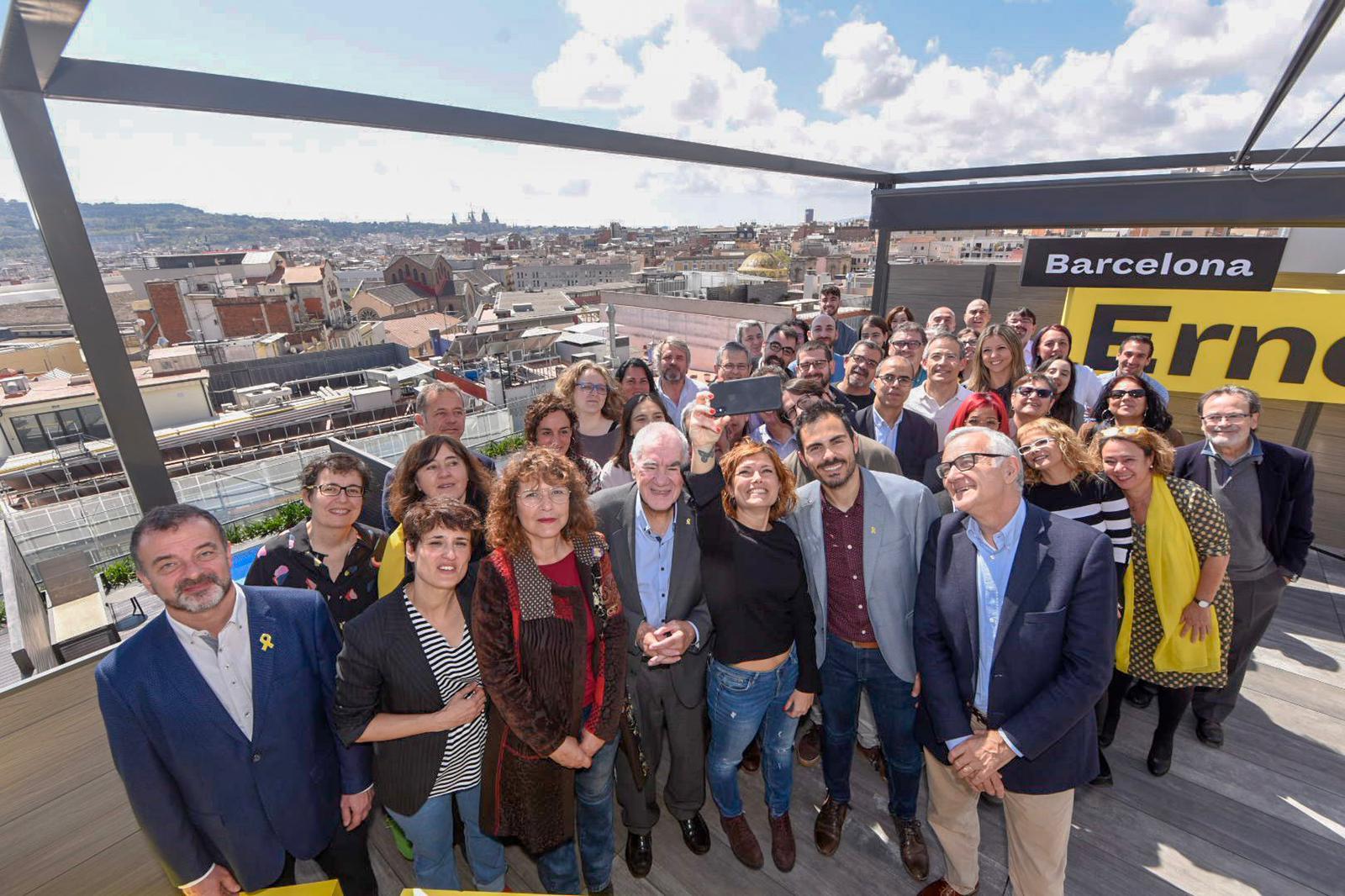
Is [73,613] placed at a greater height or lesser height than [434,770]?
lesser

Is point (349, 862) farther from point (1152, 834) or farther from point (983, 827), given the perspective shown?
point (1152, 834)

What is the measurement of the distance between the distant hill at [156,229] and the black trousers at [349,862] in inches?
89.2

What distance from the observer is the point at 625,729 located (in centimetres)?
229

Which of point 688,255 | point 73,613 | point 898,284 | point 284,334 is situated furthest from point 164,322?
point 688,255

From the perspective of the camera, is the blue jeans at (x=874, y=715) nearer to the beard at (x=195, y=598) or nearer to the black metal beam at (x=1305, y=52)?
the beard at (x=195, y=598)

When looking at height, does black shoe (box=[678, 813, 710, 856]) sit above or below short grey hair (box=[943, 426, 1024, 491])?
below

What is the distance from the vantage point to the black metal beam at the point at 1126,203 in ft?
12.7

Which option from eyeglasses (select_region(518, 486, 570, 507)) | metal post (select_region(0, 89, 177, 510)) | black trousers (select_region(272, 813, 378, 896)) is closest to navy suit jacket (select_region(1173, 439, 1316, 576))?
eyeglasses (select_region(518, 486, 570, 507))

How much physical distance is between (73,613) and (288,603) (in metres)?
7.33

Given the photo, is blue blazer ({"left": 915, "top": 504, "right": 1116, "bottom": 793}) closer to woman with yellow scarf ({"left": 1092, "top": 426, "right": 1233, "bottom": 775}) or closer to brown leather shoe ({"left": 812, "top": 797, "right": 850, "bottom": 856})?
brown leather shoe ({"left": 812, "top": 797, "right": 850, "bottom": 856})

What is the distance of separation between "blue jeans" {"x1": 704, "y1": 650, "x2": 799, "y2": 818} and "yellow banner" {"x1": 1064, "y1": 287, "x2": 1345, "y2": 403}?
5.23m

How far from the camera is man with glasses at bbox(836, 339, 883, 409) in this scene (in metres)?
3.96

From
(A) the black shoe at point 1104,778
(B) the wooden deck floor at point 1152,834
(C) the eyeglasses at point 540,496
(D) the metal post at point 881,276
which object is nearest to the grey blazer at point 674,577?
(C) the eyeglasses at point 540,496

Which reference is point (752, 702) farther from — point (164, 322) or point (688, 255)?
point (688, 255)
